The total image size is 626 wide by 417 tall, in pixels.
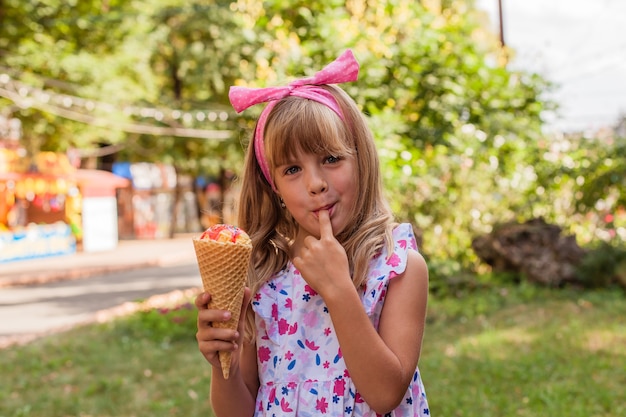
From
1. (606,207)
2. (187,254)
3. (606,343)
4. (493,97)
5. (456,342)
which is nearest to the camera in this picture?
(606,343)

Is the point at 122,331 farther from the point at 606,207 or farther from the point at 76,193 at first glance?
the point at 76,193

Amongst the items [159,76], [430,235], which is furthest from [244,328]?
[159,76]

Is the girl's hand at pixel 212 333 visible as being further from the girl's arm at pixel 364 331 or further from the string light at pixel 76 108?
the string light at pixel 76 108

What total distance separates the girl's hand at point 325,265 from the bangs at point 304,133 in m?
0.23

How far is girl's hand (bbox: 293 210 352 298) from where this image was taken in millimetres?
1567

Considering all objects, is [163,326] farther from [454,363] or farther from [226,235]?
[226,235]

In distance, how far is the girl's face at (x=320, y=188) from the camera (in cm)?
166

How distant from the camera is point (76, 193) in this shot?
27.3 meters

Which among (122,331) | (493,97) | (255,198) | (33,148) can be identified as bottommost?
(33,148)

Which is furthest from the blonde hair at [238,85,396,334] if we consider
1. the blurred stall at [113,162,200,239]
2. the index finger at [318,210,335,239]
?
the blurred stall at [113,162,200,239]

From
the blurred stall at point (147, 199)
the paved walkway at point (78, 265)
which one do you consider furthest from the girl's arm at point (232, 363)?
the blurred stall at point (147, 199)

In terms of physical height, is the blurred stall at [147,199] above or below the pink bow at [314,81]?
below

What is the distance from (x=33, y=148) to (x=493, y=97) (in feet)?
60.3

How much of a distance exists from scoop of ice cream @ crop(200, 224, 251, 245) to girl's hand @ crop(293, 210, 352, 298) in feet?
0.59
